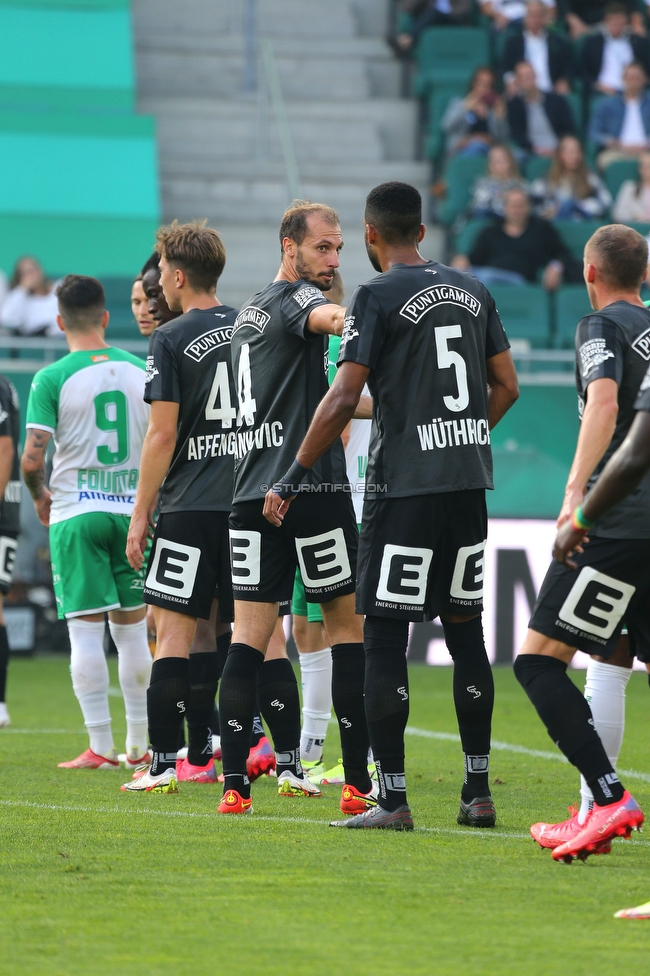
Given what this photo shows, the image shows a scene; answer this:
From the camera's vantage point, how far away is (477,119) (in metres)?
17.6

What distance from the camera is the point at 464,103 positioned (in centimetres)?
1786

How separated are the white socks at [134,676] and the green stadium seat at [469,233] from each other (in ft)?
32.3

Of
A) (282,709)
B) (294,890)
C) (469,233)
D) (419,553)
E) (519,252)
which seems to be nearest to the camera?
(294,890)

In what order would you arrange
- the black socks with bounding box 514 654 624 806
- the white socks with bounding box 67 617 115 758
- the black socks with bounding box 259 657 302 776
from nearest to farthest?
the black socks with bounding box 514 654 624 806, the black socks with bounding box 259 657 302 776, the white socks with bounding box 67 617 115 758

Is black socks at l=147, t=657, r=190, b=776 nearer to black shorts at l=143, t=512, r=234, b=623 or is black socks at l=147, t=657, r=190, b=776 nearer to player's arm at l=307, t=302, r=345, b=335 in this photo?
black shorts at l=143, t=512, r=234, b=623

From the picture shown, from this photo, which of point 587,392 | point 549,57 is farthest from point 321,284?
point 549,57

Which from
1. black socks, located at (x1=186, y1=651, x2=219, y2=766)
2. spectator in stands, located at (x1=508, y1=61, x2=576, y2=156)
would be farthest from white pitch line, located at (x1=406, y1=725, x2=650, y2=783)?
spectator in stands, located at (x1=508, y1=61, x2=576, y2=156)

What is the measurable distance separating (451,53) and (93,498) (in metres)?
14.3

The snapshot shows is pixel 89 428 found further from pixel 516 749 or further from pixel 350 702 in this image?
pixel 516 749

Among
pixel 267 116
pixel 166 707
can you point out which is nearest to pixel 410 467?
pixel 166 707

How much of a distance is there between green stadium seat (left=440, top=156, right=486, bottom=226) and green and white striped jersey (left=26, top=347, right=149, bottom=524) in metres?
10.9

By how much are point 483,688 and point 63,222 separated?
12.5m

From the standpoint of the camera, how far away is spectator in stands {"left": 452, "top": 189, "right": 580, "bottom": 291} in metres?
15.3

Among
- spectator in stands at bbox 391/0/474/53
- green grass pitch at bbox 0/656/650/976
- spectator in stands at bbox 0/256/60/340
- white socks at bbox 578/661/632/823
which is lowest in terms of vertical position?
green grass pitch at bbox 0/656/650/976
